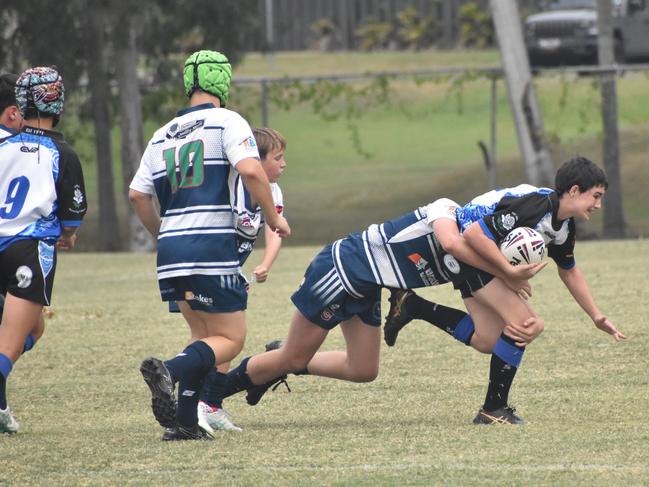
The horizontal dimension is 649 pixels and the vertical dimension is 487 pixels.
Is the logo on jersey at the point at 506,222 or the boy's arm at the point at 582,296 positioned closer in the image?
the logo on jersey at the point at 506,222

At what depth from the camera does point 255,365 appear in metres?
6.99

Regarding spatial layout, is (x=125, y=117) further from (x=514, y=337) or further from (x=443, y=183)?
(x=514, y=337)

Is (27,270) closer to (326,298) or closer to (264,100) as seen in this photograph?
(326,298)

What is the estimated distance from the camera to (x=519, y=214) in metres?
6.35

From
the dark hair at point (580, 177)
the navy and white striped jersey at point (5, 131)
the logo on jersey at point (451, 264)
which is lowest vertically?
the logo on jersey at point (451, 264)

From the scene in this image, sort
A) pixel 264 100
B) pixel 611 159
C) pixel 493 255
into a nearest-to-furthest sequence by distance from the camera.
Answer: pixel 493 255 < pixel 611 159 < pixel 264 100

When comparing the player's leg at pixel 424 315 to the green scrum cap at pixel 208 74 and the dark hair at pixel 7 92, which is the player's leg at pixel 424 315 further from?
the dark hair at pixel 7 92

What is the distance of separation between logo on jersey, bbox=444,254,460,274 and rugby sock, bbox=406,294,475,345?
40cm

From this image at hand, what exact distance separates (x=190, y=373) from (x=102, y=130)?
18579 millimetres

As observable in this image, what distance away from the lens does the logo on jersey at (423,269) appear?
21.6 feet

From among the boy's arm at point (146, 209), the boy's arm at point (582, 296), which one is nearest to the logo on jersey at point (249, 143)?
the boy's arm at point (146, 209)

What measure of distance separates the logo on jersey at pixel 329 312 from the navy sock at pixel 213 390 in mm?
619

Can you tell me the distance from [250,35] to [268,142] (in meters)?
17.9

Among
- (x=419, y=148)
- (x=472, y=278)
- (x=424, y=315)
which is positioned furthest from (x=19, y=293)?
(x=419, y=148)
